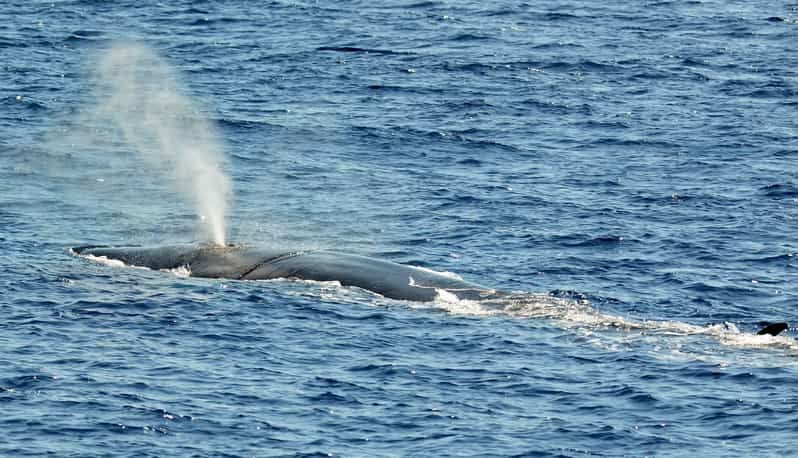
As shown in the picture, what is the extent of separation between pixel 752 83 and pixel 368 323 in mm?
37367

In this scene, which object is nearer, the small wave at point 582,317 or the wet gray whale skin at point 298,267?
the small wave at point 582,317

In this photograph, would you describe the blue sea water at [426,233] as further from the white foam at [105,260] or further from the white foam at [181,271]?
the white foam at [105,260]

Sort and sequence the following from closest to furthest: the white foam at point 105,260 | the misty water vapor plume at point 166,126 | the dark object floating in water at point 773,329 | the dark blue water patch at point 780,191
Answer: the dark object floating in water at point 773,329
the white foam at point 105,260
the dark blue water patch at point 780,191
the misty water vapor plume at point 166,126

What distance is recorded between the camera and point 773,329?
31734mm

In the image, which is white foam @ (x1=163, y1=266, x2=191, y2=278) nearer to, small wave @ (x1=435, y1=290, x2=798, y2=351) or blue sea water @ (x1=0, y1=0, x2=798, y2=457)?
blue sea water @ (x1=0, y1=0, x2=798, y2=457)

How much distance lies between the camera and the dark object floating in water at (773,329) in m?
31.4

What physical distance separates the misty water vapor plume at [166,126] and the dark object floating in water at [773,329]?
50.2 ft

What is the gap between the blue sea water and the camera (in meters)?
27.6

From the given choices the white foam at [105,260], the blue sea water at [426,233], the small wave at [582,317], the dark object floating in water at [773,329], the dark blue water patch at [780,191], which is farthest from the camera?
the dark blue water patch at [780,191]

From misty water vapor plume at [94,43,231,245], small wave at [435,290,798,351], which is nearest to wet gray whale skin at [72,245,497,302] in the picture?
small wave at [435,290,798,351]

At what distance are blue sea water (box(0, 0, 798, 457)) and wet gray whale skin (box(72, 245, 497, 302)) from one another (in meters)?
0.70

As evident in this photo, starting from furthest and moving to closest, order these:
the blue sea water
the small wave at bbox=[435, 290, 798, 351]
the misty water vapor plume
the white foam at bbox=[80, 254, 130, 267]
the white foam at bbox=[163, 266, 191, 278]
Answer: the misty water vapor plume < the white foam at bbox=[80, 254, 130, 267] < the white foam at bbox=[163, 266, 191, 278] < the small wave at bbox=[435, 290, 798, 351] < the blue sea water

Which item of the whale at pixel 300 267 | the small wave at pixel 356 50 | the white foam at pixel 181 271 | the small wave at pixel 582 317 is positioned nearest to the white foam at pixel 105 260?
the whale at pixel 300 267

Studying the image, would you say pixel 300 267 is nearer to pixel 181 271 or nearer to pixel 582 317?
pixel 181 271
